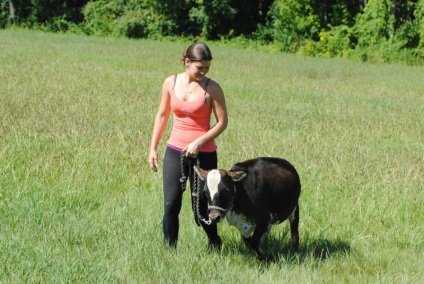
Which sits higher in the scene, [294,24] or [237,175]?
[237,175]

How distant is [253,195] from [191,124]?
0.73 metres

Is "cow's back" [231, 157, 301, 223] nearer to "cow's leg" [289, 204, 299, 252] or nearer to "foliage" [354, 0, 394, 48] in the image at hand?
"cow's leg" [289, 204, 299, 252]

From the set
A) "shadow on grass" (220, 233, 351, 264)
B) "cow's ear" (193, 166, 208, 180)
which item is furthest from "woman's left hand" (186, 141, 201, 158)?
"shadow on grass" (220, 233, 351, 264)

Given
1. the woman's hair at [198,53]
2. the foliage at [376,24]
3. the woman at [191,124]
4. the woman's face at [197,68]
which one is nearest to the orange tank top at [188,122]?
the woman at [191,124]

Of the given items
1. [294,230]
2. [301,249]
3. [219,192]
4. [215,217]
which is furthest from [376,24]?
[215,217]

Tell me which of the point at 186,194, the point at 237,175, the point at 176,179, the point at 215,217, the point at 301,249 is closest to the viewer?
the point at 215,217

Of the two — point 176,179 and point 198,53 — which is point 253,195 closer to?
point 176,179

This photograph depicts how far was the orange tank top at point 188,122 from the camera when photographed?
190 inches

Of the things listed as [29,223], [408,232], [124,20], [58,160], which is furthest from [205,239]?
[124,20]

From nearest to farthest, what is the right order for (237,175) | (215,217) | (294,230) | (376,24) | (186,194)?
(215,217)
(237,175)
(294,230)
(186,194)
(376,24)

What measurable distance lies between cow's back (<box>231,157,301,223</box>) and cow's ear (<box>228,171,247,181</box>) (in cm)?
12

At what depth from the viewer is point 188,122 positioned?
4.89m

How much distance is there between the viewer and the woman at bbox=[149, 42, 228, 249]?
4742mm

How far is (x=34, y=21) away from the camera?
150ft
